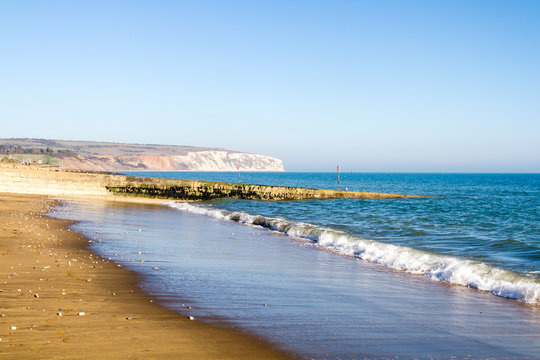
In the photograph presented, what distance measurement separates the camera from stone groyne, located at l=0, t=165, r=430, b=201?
33250 mm

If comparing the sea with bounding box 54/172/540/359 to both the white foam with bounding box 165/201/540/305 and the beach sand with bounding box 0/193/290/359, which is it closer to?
the white foam with bounding box 165/201/540/305

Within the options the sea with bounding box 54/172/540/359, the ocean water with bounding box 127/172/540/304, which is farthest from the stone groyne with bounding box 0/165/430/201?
the sea with bounding box 54/172/540/359

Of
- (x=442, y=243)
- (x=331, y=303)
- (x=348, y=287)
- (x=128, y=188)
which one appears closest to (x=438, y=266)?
(x=348, y=287)

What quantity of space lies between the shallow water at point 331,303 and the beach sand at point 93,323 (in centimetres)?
39

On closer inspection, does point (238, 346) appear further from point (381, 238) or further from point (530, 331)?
point (381, 238)

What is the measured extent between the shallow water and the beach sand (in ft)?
1.29

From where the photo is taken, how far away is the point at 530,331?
19.6 feet

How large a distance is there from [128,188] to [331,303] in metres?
32.6

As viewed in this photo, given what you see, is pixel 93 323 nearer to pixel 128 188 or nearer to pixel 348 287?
pixel 348 287

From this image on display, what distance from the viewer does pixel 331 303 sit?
6.82 metres

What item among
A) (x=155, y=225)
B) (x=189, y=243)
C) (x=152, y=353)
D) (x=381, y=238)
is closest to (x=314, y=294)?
(x=152, y=353)

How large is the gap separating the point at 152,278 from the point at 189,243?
4.88 m

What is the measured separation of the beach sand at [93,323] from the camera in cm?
447

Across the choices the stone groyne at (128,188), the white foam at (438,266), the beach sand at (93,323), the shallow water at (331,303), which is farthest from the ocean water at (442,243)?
the stone groyne at (128,188)
